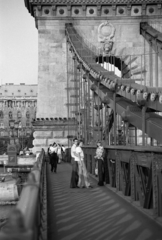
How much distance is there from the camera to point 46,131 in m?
37.4

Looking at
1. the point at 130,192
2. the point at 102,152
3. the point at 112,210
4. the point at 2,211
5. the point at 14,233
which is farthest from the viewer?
the point at 2,211

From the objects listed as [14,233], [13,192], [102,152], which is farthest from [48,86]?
[14,233]

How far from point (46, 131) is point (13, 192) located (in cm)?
1053

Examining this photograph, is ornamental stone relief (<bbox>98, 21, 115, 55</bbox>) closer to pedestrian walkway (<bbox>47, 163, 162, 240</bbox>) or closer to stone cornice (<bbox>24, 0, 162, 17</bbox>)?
stone cornice (<bbox>24, 0, 162, 17</bbox>)

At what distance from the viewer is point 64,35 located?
3888 centimetres

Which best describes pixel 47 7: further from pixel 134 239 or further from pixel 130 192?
pixel 134 239

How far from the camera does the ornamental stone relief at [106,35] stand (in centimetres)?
3897

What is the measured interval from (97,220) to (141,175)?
163 centimetres

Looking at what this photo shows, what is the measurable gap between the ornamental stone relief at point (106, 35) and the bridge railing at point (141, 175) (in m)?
24.8

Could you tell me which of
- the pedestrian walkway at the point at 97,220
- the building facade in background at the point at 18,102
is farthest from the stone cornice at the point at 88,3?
the building facade in background at the point at 18,102

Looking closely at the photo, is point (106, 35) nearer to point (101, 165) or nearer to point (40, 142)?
point (40, 142)

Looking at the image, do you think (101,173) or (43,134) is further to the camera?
(43,134)

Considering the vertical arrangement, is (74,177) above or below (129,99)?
below

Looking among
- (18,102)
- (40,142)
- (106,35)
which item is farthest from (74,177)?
(18,102)
